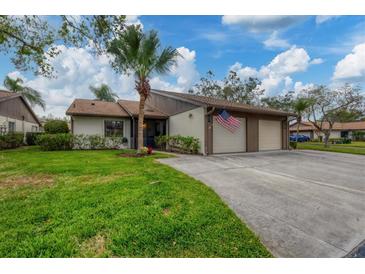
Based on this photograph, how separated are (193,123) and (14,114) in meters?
16.5

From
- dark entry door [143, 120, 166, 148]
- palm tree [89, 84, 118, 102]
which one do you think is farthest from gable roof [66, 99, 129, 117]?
palm tree [89, 84, 118, 102]

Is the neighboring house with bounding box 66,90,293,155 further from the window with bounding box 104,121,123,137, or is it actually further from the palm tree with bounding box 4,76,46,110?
the palm tree with bounding box 4,76,46,110

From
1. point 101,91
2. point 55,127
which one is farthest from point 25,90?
point 55,127

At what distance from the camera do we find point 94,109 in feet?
46.6

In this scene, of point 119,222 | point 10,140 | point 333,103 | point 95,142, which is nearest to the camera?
point 119,222

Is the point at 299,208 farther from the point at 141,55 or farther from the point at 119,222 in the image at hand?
the point at 141,55

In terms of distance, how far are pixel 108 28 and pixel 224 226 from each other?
895cm

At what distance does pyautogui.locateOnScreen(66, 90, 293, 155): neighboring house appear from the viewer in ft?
37.6

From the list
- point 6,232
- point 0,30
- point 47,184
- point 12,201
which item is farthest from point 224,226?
point 0,30

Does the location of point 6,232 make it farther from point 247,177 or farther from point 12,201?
point 247,177

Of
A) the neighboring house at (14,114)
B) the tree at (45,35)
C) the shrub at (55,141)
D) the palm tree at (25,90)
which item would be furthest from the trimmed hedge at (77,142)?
the palm tree at (25,90)

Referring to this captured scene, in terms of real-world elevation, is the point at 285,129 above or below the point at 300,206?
above

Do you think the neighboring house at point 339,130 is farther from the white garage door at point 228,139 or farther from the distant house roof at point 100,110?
the distant house roof at point 100,110
